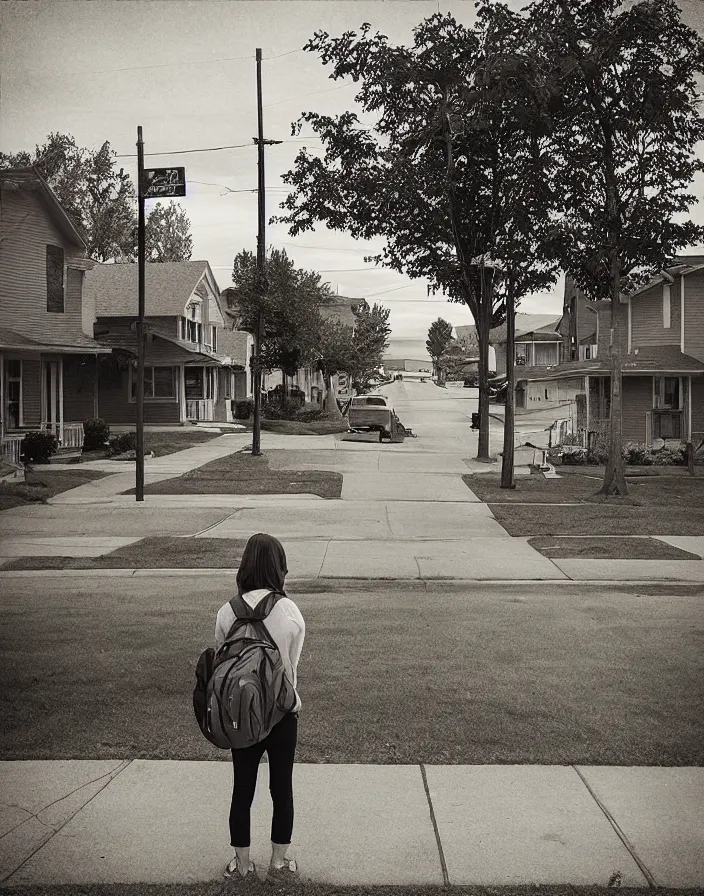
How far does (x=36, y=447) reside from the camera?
2488 cm

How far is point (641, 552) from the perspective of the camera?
1365cm

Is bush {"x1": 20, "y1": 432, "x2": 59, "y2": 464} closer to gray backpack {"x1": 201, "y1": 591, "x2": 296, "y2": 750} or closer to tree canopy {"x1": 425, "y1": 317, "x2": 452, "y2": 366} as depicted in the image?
gray backpack {"x1": 201, "y1": 591, "x2": 296, "y2": 750}

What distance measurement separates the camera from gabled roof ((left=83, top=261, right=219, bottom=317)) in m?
39.7

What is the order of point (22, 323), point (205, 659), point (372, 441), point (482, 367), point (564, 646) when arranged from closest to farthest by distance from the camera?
point (205, 659) < point (564, 646) < point (22, 323) < point (482, 367) < point (372, 441)

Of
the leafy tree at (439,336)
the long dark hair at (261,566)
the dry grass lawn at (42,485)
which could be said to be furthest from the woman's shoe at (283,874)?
the leafy tree at (439,336)

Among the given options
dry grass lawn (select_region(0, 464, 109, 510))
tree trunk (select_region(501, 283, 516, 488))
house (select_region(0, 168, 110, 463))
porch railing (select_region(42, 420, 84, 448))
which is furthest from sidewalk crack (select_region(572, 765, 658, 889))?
porch railing (select_region(42, 420, 84, 448))

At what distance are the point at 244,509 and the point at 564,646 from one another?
34.1 feet

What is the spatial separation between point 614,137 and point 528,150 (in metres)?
2.63

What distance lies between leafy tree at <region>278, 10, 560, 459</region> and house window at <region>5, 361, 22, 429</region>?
26.2ft

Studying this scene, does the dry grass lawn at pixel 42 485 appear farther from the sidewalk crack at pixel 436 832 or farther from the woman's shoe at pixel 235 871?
the woman's shoe at pixel 235 871

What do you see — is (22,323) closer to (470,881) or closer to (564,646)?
(564,646)

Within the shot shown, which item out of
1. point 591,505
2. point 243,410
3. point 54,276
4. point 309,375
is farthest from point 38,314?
point 309,375

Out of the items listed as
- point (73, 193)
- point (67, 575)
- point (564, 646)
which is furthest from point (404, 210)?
point (564, 646)

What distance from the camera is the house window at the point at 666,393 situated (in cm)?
3381
